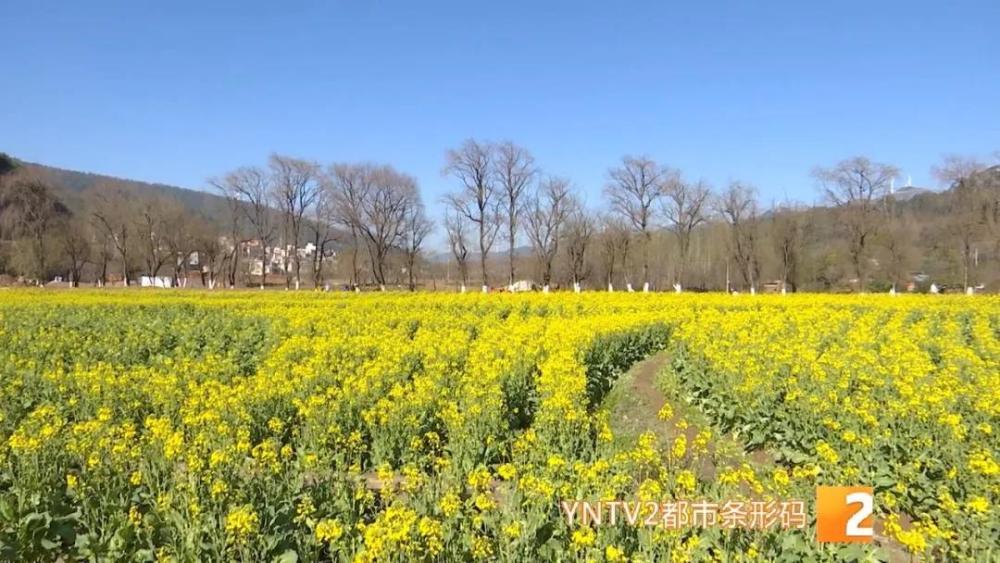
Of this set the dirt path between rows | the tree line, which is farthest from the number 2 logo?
the tree line

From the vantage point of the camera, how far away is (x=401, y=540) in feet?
11.2

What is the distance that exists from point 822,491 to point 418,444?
3.45 meters

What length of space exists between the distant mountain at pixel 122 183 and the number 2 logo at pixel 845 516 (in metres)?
76.6

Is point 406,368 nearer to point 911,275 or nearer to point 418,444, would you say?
point 418,444

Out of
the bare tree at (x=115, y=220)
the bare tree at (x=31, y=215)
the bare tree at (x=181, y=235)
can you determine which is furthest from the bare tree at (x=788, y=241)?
the bare tree at (x=31, y=215)

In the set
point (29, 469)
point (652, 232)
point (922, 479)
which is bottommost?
point (922, 479)

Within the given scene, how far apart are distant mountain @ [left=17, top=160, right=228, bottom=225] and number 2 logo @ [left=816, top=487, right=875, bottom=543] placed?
251 ft

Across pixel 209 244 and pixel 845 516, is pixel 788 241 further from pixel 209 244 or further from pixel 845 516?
pixel 209 244

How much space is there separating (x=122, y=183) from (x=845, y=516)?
113 metres

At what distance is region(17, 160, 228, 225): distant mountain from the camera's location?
82.6 metres

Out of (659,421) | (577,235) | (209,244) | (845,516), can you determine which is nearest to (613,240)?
(577,235)

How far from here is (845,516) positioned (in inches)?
151

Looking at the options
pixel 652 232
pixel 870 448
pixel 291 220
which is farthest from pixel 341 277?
pixel 870 448

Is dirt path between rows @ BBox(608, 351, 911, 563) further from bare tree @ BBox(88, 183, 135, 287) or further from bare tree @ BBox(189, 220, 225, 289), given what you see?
bare tree @ BBox(88, 183, 135, 287)
